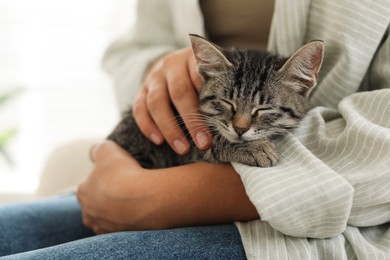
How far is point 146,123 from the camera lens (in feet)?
3.60

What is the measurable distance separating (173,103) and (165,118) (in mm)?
46

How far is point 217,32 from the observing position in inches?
50.9

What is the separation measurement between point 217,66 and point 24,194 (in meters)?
1.49

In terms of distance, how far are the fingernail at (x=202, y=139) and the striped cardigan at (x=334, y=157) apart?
17 centimetres

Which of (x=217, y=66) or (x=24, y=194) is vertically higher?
(x=217, y=66)

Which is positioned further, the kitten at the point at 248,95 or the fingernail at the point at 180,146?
the fingernail at the point at 180,146

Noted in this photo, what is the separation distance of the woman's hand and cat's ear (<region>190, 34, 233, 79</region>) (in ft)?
0.20

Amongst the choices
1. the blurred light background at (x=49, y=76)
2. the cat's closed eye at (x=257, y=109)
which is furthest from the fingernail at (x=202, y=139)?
the blurred light background at (x=49, y=76)

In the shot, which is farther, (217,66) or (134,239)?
(217,66)

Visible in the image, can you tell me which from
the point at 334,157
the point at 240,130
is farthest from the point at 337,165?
the point at 240,130

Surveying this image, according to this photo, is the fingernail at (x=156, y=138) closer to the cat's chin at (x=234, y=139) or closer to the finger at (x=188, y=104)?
the finger at (x=188, y=104)

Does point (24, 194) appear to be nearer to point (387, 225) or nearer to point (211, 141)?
point (211, 141)

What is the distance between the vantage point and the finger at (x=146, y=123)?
1.08 m

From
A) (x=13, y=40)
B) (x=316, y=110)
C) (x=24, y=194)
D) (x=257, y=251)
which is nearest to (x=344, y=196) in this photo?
(x=257, y=251)
